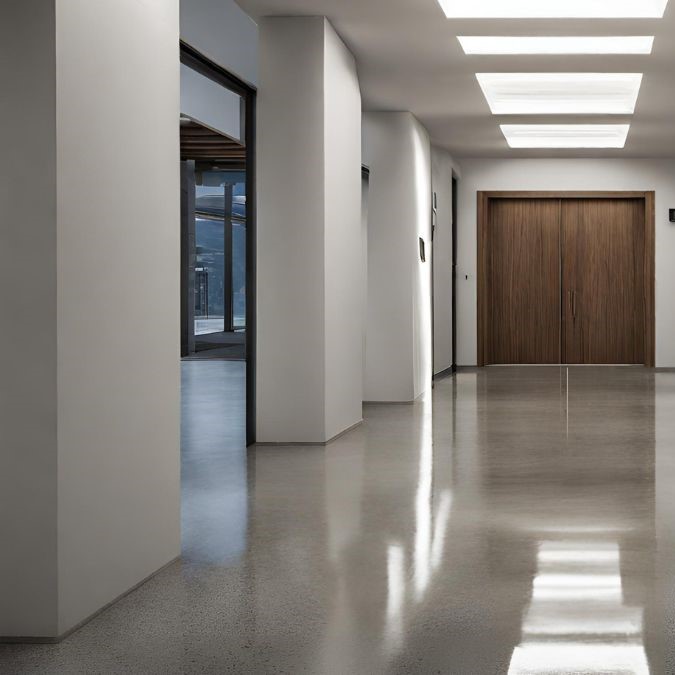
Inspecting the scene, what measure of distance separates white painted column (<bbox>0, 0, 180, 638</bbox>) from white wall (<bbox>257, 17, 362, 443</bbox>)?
3.74 m

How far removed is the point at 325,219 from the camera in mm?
8094

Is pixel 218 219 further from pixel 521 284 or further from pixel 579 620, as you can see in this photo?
pixel 579 620

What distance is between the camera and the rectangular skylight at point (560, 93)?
1064 centimetres

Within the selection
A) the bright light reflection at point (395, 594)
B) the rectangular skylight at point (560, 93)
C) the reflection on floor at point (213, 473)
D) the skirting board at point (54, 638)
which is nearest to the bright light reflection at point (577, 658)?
the bright light reflection at point (395, 594)

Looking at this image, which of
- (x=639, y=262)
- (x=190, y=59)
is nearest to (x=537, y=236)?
(x=639, y=262)

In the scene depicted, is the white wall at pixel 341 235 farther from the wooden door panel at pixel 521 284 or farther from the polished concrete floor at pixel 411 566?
the wooden door panel at pixel 521 284

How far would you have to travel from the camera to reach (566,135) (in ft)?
46.0

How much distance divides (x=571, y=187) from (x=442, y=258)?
276 cm

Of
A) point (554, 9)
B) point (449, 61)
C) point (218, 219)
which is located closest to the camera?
point (554, 9)

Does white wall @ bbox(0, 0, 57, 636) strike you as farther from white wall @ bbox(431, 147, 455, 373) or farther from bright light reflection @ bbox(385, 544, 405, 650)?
white wall @ bbox(431, 147, 455, 373)

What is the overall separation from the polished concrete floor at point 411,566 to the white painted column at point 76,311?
0.77 ft

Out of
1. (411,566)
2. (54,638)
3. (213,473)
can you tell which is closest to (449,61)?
(213,473)

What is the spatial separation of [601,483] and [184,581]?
3068 mm

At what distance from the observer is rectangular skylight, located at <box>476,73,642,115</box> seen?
10.6 meters
